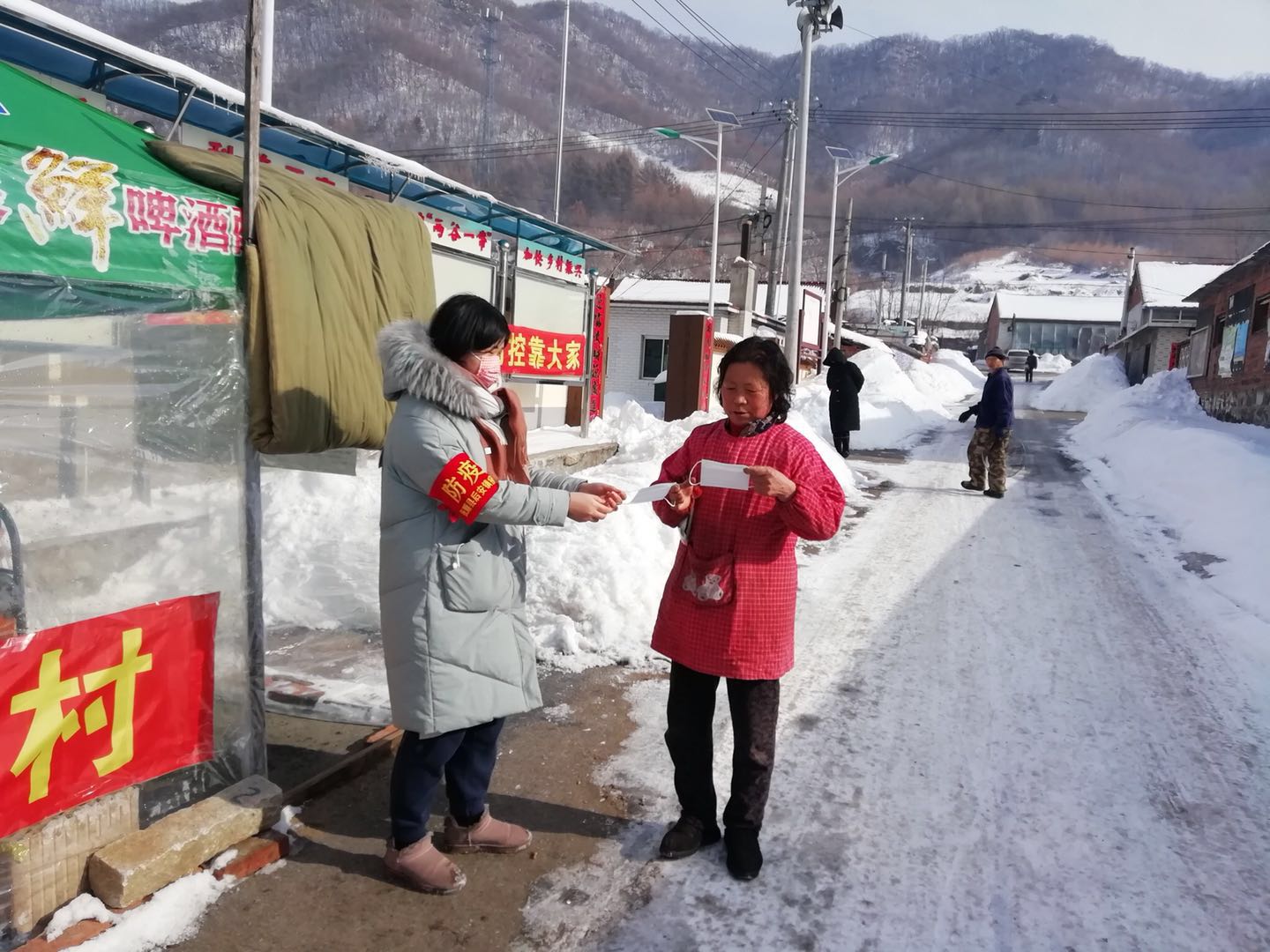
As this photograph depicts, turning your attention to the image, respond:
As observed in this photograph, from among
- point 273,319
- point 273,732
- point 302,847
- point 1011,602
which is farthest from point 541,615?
point 1011,602

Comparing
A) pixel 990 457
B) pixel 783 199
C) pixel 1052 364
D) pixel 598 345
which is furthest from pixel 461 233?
pixel 1052 364

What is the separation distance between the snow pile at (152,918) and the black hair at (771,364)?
228cm

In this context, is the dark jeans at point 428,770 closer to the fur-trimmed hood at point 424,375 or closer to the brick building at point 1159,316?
the fur-trimmed hood at point 424,375

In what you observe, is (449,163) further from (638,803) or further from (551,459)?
(638,803)

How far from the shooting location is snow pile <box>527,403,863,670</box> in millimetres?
4781

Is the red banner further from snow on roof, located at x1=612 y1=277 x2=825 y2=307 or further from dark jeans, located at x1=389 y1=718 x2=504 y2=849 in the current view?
snow on roof, located at x1=612 y1=277 x2=825 y2=307

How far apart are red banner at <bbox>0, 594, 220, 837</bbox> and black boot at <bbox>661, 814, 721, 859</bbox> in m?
1.64

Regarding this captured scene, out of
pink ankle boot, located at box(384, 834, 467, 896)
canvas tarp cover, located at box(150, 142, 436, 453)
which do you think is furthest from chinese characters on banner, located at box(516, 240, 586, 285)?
pink ankle boot, located at box(384, 834, 467, 896)

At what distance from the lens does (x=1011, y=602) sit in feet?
19.4

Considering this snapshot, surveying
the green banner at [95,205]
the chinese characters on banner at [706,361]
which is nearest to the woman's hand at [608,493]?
the green banner at [95,205]

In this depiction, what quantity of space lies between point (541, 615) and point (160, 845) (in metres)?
2.59

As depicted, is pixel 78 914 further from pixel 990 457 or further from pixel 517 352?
pixel 990 457

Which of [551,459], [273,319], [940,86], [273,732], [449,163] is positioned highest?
[940,86]

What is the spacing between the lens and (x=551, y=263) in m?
11.5
